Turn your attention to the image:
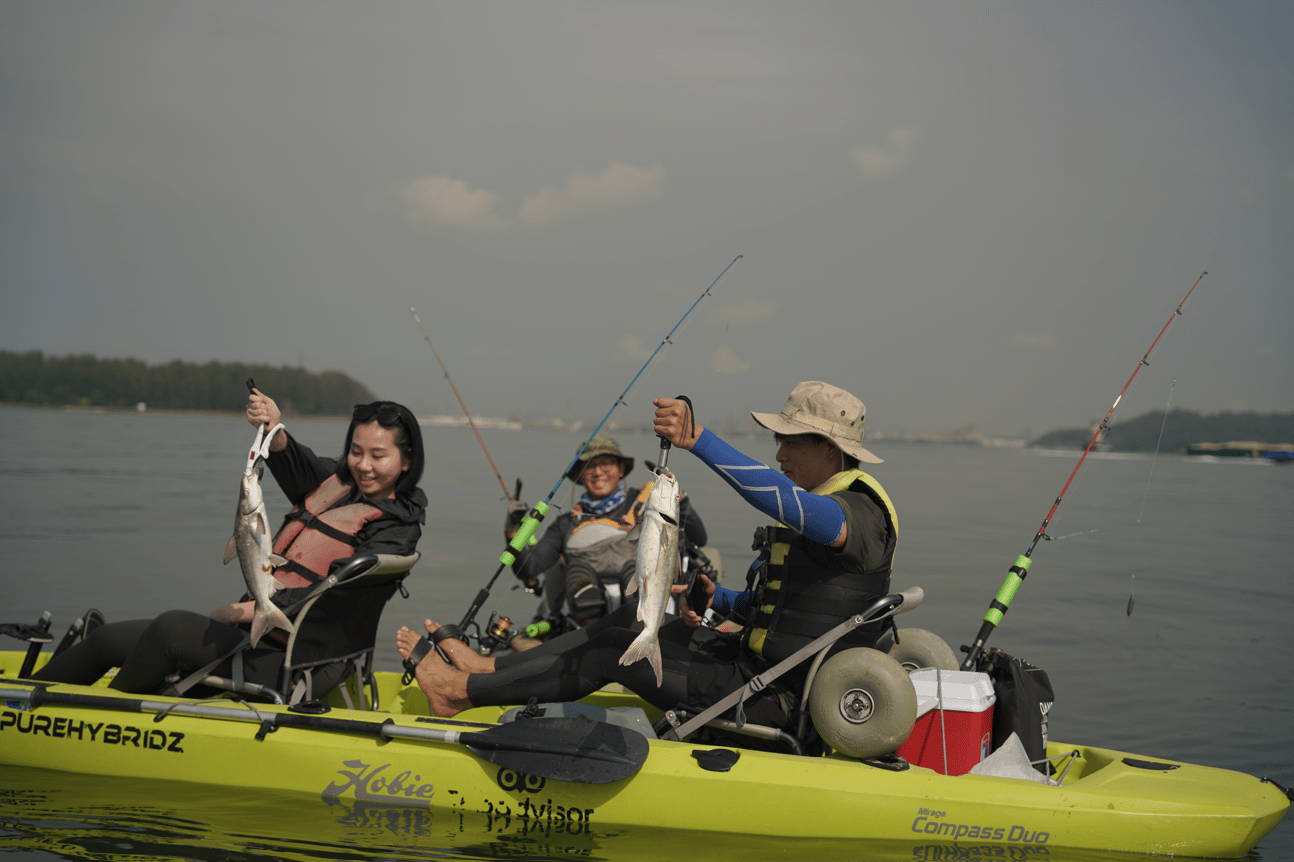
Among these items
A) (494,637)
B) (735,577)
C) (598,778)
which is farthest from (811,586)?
(735,577)

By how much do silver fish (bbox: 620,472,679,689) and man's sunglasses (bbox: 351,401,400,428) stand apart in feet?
5.42

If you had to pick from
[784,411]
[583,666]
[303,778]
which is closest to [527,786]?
[583,666]

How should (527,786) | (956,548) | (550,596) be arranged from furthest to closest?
(956,548)
(550,596)
(527,786)

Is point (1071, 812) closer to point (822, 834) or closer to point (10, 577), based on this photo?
point (822, 834)

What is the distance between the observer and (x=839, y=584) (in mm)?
3672

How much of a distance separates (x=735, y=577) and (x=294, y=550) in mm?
10474

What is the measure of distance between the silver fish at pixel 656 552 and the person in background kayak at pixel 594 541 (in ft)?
10.9

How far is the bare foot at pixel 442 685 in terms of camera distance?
4270mm

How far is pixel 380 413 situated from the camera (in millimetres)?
4160

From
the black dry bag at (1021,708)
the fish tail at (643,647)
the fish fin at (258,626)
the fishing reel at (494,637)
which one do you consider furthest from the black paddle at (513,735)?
the fishing reel at (494,637)

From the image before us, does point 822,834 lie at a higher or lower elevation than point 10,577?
lower

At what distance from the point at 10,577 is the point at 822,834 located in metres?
11.1

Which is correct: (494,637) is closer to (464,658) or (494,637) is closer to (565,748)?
(464,658)

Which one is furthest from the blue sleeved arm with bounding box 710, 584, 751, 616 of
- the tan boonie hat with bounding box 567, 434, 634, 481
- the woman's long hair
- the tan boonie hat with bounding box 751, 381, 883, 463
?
the tan boonie hat with bounding box 567, 434, 634, 481
